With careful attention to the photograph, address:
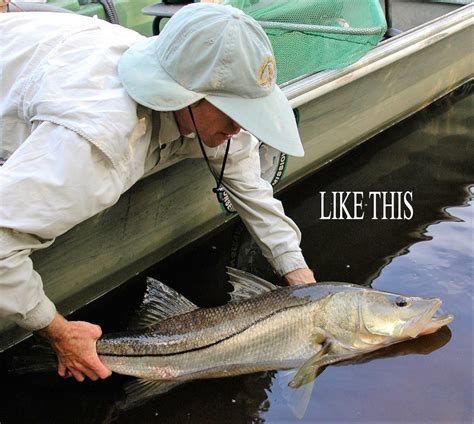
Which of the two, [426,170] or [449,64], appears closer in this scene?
[426,170]

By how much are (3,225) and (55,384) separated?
116 cm

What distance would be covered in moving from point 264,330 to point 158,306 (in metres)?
0.50

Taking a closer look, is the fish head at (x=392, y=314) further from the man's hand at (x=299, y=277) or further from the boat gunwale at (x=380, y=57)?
the boat gunwale at (x=380, y=57)

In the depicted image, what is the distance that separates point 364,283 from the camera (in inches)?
162

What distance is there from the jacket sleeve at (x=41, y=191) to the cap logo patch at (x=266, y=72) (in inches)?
24.8

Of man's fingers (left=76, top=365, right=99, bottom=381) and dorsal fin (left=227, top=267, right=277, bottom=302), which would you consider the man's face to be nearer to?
dorsal fin (left=227, top=267, right=277, bottom=302)

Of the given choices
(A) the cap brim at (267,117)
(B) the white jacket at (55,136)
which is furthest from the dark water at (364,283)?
(A) the cap brim at (267,117)

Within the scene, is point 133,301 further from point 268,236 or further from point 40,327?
point 40,327

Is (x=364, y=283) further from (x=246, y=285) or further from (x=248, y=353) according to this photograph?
(x=248, y=353)

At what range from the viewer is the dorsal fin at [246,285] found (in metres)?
3.33

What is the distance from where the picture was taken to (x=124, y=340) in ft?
10.0

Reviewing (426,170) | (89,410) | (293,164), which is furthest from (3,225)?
(426,170)

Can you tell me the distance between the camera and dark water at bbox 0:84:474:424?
317 cm

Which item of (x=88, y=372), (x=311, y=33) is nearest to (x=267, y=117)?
(x=88, y=372)
